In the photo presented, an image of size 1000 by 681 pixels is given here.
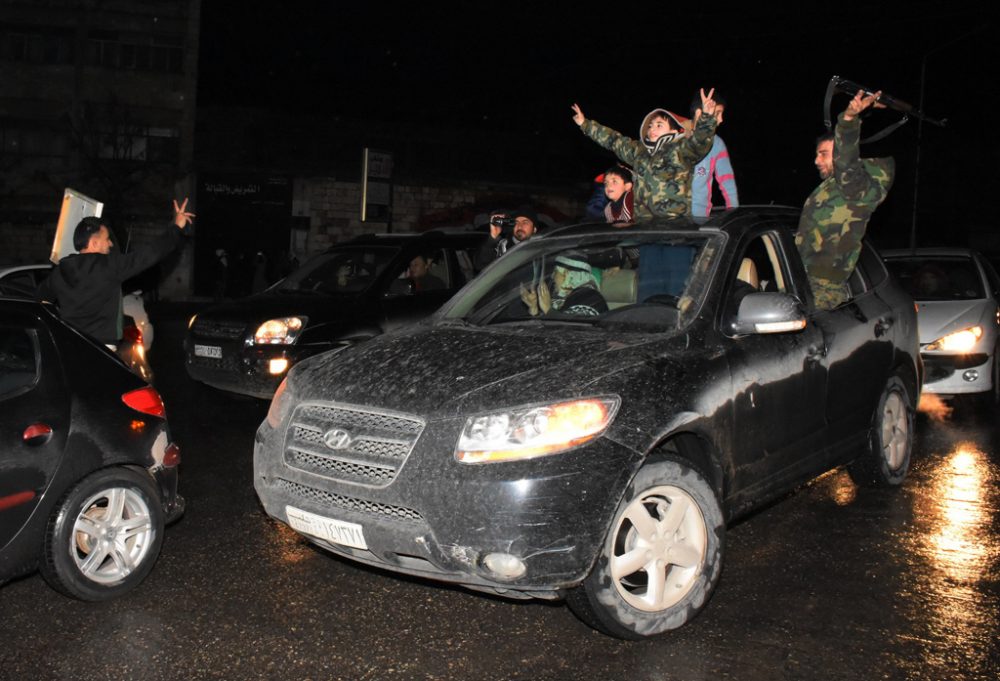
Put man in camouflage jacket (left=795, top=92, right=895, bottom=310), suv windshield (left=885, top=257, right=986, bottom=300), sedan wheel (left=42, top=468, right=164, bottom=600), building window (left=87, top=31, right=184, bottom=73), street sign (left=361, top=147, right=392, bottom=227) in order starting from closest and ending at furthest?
sedan wheel (left=42, top=468, right=164, bottom=600)
man in camouflage jacket (left=795, top=92, right=895, bottom=310)
suv windshield (left=885, top=257, right=986, bottom=300)
street sign (left=361, top=147, right=392, bottom=227)
building window (left=87, top=31, right=184, bottom=73)

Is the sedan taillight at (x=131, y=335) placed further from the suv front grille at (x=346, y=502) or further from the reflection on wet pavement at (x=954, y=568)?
the reflection on wet pavement at (x=954, y=568)

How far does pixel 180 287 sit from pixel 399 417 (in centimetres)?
3471

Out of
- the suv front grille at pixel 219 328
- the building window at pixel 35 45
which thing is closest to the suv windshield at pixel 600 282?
the suv front grille at pixel 219 328

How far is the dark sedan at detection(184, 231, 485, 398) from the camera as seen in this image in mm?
8945

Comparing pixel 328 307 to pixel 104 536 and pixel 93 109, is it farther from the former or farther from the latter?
pixel 93 109

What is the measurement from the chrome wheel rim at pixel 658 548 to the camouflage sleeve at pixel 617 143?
3.33m

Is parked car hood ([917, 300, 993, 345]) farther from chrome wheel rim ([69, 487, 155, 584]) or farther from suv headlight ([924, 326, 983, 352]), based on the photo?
chrome wheel rim ([69, 487, 155, 584])

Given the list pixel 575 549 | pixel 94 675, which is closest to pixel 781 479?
pixel 575 549

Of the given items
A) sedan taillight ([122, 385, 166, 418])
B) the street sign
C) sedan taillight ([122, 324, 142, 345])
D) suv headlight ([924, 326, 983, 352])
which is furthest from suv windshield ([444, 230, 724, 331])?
the street sign

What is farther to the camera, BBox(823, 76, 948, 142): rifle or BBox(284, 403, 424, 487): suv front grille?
BBox(823, 76, 948, 142): rifle

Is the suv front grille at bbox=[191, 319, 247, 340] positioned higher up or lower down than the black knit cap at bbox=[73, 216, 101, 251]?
lower down

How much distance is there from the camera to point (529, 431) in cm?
375

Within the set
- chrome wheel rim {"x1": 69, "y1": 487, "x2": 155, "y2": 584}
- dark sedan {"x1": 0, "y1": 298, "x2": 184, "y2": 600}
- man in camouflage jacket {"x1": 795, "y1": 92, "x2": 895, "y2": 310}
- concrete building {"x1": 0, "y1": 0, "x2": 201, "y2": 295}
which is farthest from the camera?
concrete building {"x1": 0, "y1": 0, "x2": 201, "y2": 295}

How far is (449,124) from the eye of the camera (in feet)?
154
